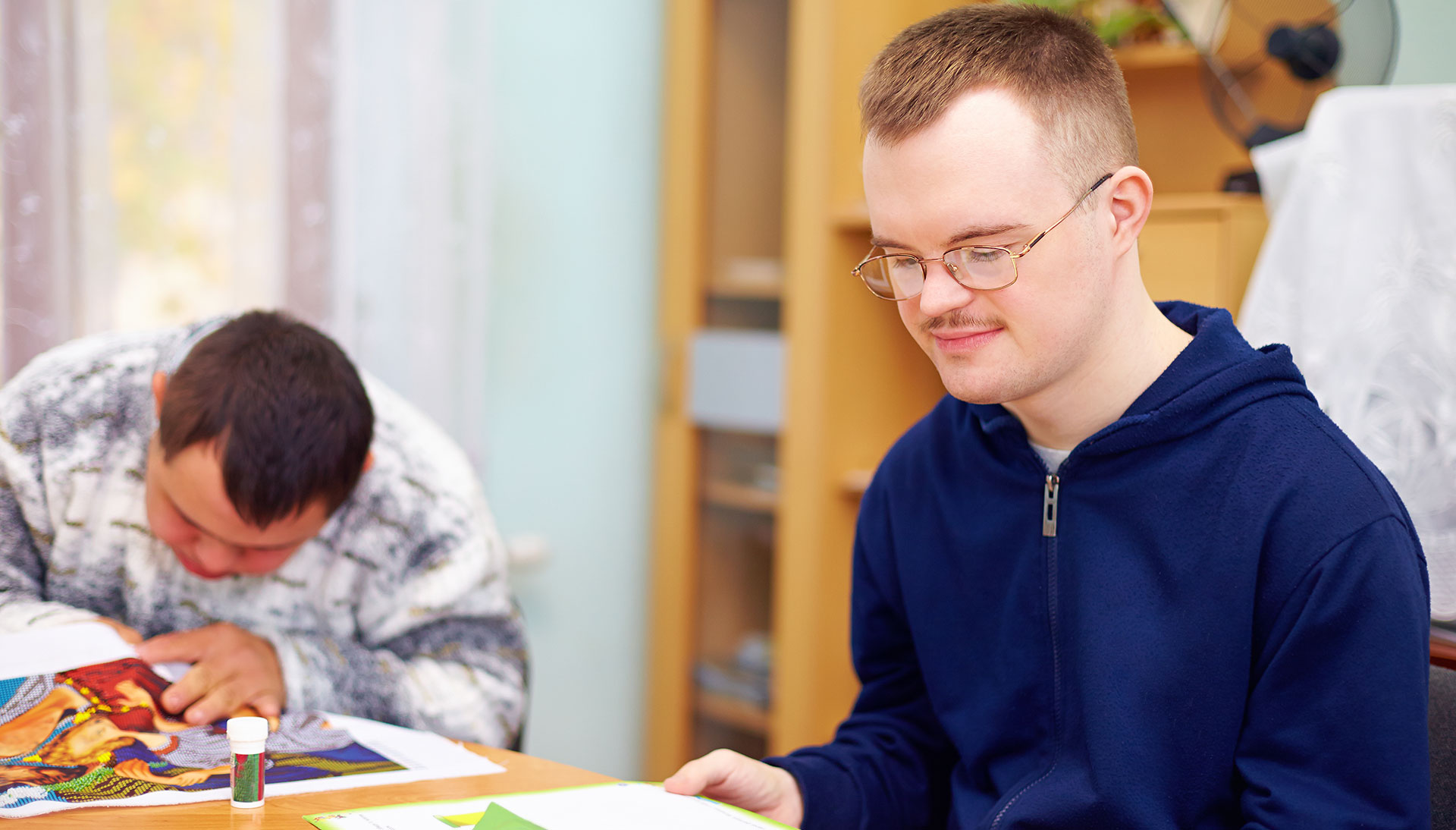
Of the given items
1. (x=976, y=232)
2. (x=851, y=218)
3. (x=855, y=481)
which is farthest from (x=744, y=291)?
(x=976, y=232)

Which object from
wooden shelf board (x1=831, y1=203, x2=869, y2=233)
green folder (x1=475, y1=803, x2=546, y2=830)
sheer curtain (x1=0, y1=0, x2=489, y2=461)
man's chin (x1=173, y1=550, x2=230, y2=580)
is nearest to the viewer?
green folder (x1=475, y1=803, x2=546, y2=830)

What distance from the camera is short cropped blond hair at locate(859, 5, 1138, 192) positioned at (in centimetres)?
92

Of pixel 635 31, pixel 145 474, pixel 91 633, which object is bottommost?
pixel 91 633

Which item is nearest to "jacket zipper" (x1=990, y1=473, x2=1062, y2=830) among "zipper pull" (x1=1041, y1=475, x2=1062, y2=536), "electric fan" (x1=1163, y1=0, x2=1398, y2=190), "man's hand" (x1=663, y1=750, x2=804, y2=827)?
"zipper pull" (x1=1041, y1=475, x2=1062, y2=536)

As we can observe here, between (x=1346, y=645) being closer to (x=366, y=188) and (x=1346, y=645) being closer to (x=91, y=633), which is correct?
(x=91, y=633)

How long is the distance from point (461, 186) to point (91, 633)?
1.44 m

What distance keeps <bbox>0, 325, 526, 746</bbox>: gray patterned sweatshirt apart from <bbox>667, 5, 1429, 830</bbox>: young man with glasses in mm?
465

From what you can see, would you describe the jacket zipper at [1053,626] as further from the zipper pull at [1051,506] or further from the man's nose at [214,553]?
the man's nose at [214,553]

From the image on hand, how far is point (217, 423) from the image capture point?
1181 mm

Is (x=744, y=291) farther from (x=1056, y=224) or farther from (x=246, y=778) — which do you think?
(x=246, y=778)

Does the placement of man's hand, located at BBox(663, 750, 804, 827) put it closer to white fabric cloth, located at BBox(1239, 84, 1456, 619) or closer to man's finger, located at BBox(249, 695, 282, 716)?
man's finger, located at BBox(249, 695, 282, 716)

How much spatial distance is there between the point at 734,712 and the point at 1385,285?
168 centimetres

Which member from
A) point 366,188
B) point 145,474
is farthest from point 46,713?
point 366,188

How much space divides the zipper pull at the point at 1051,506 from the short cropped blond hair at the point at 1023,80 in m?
0.25
